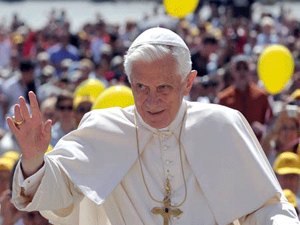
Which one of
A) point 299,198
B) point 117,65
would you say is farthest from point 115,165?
point 117,65

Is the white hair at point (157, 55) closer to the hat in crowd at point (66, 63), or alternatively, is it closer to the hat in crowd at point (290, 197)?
the hat in crowd at point (290, 197)

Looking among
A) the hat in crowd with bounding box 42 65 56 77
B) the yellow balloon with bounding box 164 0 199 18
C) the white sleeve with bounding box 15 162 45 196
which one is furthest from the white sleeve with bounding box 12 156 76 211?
the hat in crowd with bounding box 42 65 56 77

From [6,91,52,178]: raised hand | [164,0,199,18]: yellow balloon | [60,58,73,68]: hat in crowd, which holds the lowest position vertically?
[60,58,73,68]: hat in crowd

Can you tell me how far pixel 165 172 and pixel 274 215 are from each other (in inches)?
22.8

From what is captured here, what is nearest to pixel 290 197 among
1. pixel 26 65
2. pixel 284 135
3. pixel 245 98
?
pixel 284 135

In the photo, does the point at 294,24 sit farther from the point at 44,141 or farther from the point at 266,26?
the point at 44,141

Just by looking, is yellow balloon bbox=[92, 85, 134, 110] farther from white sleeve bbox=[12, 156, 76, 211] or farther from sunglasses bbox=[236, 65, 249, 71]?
white sleeve bbox=[12, 156, 76, 211]

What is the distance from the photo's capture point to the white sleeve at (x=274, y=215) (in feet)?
11.8

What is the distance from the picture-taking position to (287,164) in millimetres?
6301

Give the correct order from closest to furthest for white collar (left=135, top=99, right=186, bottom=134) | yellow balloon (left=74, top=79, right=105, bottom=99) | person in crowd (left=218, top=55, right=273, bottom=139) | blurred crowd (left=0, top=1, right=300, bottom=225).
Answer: white collar (left=135, top=99, right=186, bottom=134)
blurred crowd (left=0, top=1, right=300, bottom=225)
person in crowd (left=218, top=55, right=273, bottom=139)
yellow balloon (left=74, top=79, right=105, bottom=99)

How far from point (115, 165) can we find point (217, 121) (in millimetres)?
560

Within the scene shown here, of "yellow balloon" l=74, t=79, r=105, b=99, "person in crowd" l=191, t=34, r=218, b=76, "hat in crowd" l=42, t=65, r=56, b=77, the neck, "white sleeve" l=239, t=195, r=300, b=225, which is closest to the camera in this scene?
"white sleeve" l=239, t=195, r=300, b=225

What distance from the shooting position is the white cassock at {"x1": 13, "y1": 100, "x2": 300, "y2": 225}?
376cm

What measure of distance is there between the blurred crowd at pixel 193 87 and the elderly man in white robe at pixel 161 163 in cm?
173
